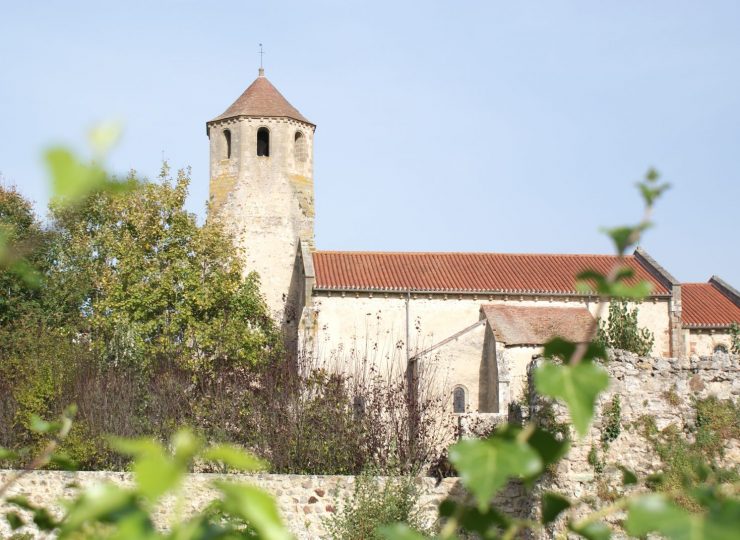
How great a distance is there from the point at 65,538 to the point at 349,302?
31765 mm

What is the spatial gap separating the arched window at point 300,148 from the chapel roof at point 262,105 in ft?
1.91

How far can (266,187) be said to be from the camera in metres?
38.1

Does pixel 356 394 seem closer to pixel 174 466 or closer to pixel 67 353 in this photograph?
pixel 67 353

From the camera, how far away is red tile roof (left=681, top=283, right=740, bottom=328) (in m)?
35.6

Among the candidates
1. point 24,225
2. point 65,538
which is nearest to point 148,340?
point 24,225

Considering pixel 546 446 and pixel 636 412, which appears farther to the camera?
pixel 636 412

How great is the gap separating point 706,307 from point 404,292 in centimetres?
1098

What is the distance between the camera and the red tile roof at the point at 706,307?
117 ft

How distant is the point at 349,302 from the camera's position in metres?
33.7

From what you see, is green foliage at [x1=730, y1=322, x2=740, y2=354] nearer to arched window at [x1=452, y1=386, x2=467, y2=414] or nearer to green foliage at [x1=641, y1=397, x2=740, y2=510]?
arched window at [x1=452, y1=386, x2=467, y2=414]

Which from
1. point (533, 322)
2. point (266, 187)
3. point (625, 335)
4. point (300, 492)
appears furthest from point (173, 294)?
point (300, 492)

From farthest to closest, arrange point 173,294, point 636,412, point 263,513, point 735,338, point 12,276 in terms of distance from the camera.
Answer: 1. point 173,294
2. point 12,276
3. point 735,338
4. point 636,412
5. point 263,513

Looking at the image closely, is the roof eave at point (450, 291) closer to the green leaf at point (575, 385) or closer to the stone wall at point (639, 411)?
the stone wall at point (639, 411)

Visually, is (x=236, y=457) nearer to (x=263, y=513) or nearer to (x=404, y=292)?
(x=263, y=513)
